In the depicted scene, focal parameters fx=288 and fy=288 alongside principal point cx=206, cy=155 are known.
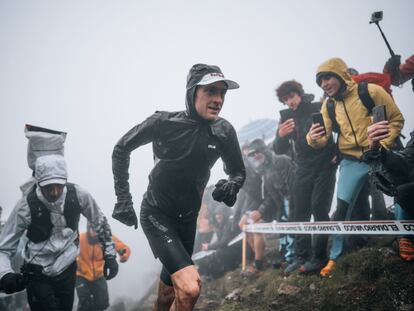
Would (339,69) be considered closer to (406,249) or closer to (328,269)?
(406,249)

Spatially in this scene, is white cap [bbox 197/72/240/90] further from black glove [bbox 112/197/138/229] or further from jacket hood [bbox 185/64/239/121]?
black glove [bbox 112/197/138/229]

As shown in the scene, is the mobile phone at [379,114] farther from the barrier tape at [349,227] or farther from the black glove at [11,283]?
the black glove at [11,283]

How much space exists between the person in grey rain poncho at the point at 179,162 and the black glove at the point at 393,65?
4467 millimetres

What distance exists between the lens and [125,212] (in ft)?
12.0

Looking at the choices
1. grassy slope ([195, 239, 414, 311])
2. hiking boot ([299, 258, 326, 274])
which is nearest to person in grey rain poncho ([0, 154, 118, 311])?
grassy slope ([195, 239, 414, 311])

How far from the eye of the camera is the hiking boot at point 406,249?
4246 mm

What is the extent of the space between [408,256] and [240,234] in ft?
21.0

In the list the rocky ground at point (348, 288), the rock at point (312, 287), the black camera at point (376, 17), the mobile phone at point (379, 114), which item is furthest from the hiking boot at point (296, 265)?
the black camera at point (376, 17)

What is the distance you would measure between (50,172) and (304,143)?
203 inches

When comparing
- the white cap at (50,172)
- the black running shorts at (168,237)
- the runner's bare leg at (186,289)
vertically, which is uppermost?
the white cap at (50,172)

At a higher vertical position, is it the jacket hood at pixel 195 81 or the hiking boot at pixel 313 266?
the jacket hood at pixel 195 81

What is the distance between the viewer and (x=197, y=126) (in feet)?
12.7

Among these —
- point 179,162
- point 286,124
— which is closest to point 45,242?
point 179,162

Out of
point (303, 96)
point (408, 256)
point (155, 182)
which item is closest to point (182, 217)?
point (155, 182)
